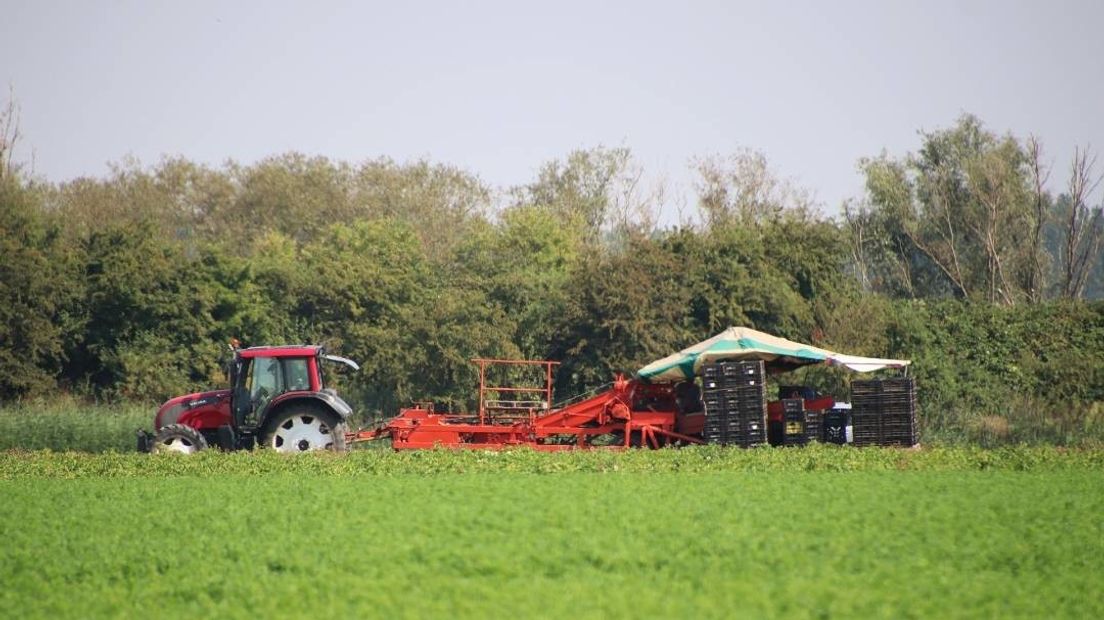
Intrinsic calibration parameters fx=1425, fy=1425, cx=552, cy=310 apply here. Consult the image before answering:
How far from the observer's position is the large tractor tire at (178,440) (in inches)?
990

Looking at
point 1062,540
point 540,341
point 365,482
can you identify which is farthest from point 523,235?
point 1062,540

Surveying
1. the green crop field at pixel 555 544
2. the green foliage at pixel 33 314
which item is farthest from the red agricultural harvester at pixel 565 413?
the green foliage at pixel 33 314

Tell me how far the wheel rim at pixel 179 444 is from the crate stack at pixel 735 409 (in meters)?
9.33

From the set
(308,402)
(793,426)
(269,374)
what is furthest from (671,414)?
(269,374)

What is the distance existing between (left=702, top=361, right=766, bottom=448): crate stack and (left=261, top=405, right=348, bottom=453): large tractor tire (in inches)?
265

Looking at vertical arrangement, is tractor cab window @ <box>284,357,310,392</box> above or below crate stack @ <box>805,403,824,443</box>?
above

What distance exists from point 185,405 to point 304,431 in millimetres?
2561

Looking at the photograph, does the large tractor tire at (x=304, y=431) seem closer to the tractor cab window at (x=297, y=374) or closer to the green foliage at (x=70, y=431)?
the tractor cab window at (x=297, y=374)

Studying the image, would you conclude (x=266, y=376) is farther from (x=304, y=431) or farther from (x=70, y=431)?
(x=70, y=431)

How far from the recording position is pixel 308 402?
83.1 feet

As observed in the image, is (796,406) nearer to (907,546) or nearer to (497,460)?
(497,460)

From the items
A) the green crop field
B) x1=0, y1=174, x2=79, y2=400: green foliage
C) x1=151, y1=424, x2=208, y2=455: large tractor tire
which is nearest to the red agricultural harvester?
x1=151, y1=424, x2=208, y2=455: large tractor tire

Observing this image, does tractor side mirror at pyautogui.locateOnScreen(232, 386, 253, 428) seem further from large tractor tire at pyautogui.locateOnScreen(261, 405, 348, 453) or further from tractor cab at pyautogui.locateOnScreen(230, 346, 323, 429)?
large tractor tire at pyautogui.locateOnScreen(261, 405, 348, 453)

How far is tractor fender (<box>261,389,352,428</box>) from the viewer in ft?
82.3
